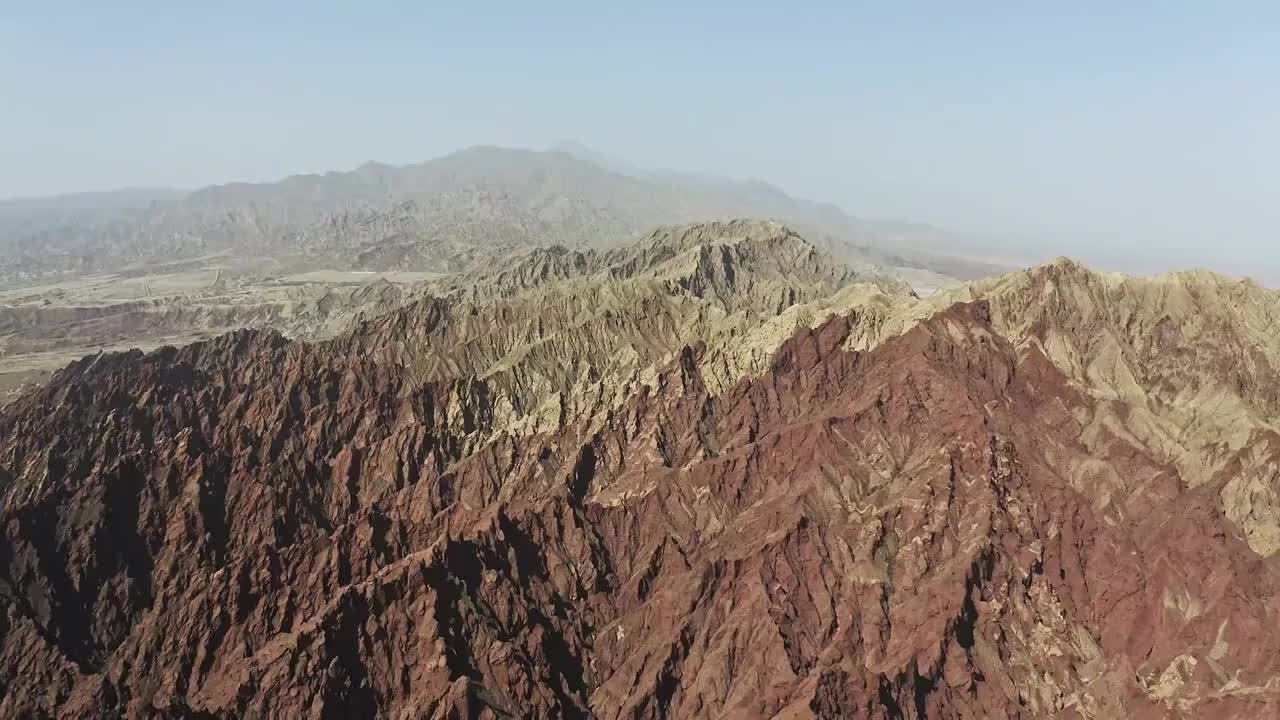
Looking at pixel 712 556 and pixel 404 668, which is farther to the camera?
pixel 712 556

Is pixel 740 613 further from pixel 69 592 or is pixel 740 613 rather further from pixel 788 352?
pixel 69 592

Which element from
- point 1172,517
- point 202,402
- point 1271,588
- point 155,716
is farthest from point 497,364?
point 1271,588

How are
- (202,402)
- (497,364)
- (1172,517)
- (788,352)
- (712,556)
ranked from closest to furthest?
(1172,517) < (712,556) < (788,352) < (202,402) < (497,364)

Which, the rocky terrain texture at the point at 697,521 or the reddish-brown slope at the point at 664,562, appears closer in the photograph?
the reddish-brown slope at the point at 664,562

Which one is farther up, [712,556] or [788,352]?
[788,352]
